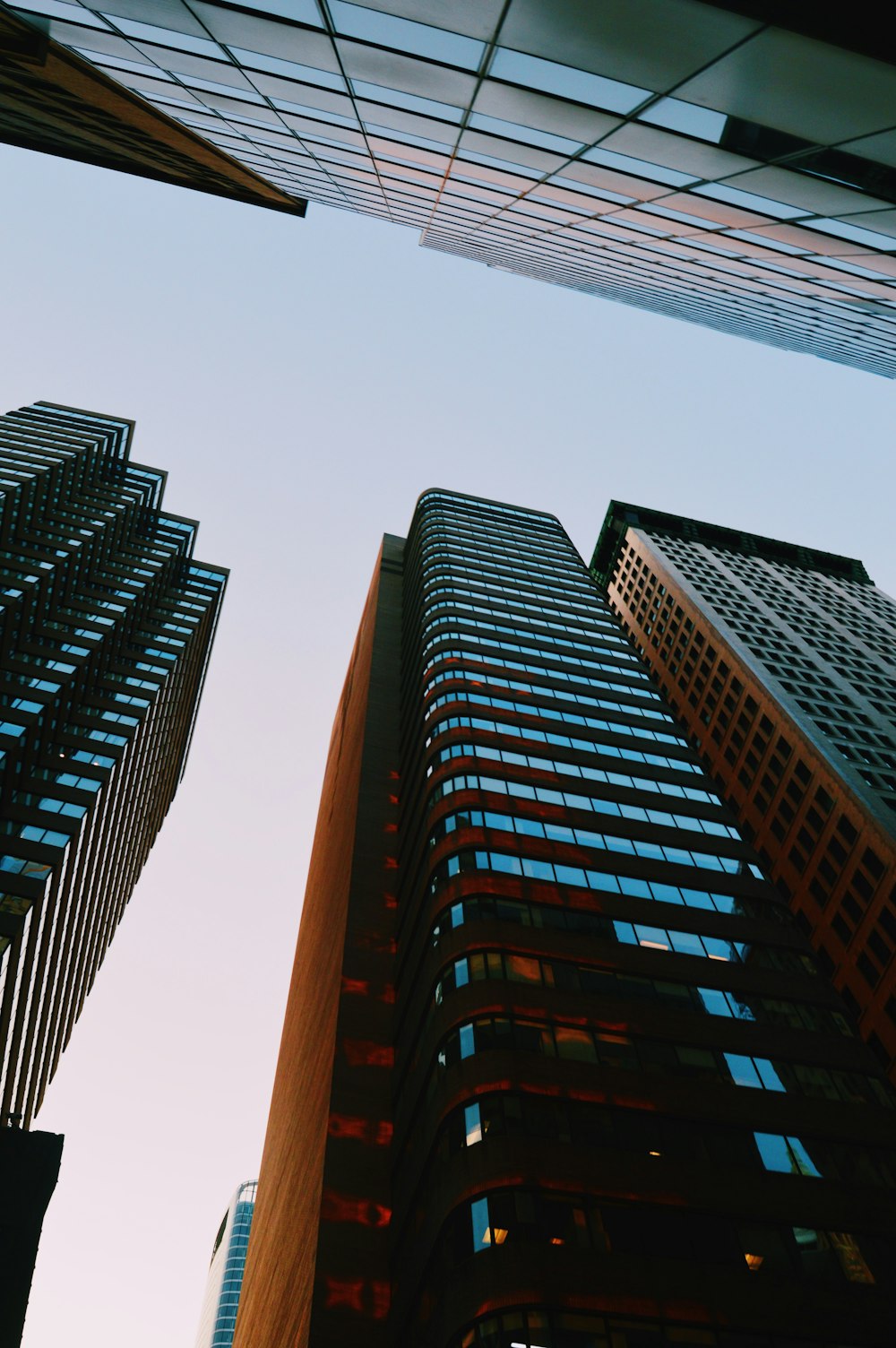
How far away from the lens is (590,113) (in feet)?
33.8

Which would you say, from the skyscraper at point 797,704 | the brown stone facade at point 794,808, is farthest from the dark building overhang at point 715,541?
the brown stone facade at point 794,808

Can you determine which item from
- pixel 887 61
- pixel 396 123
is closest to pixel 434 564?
pixel 396 123

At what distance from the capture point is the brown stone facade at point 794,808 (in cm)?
5506

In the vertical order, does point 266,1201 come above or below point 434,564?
below

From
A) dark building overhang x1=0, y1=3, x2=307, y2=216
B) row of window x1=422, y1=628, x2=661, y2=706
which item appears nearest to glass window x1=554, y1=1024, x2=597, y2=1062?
dark building overhang x1=0, y1=3, x2=307, y2=216

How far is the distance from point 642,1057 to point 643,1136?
3757mm

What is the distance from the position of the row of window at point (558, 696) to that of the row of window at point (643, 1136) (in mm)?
32945

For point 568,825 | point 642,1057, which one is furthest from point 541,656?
point 642,1057

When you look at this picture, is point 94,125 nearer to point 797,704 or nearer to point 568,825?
point 568,825

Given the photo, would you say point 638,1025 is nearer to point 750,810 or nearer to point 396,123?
point 396,123

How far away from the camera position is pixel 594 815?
50.8 meters

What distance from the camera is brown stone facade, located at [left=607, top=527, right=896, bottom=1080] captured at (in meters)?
55.1

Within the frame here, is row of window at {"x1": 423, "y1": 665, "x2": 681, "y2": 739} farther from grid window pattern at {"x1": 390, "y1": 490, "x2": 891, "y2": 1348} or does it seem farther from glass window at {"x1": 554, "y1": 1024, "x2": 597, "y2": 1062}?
glass window at {"x1": 554, "y1": 1024, "x2": 597, "y2": 1062}

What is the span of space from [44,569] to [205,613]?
3295 cm
